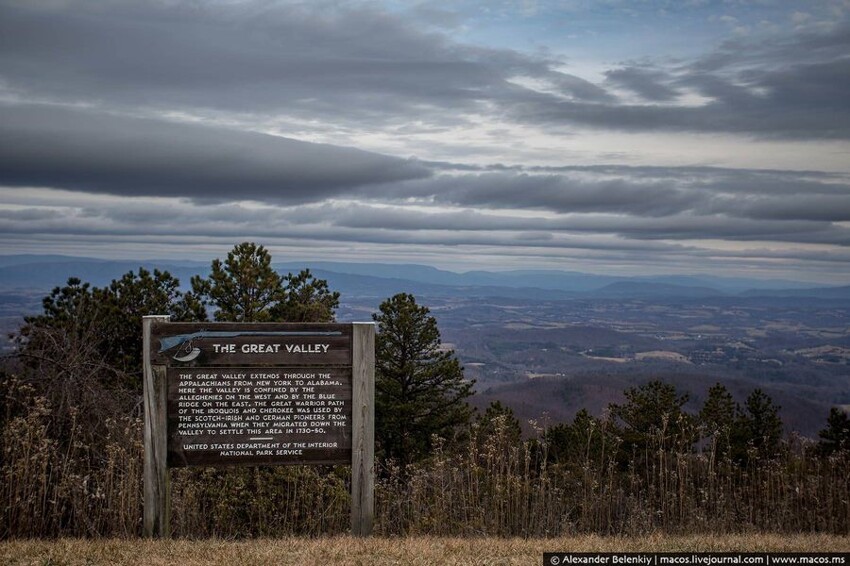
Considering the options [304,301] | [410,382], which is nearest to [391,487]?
[304,301]

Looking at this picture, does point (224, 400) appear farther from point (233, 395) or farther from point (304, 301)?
point (304, 301)

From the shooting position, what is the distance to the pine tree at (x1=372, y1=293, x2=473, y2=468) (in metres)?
27.9

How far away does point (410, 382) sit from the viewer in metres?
29.3

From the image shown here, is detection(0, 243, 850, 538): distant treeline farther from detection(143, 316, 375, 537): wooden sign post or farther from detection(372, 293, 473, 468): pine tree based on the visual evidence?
detection(372, 293, 473, 468): pine tree

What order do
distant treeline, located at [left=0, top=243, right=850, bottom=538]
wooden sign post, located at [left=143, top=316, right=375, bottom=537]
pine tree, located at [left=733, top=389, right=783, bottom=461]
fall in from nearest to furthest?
wooden sign post, located at [left=143, top=316, right=375, bottom=537] < distant treeline, located at [left=0, top=243, right=850, bottom=538] < pine tree, located at [left=733, top=389, right=783, bottom=461]

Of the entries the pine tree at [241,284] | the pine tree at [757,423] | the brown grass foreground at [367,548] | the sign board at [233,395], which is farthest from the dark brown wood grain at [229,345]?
the pine tree at [757,423]

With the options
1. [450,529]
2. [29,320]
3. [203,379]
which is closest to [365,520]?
[450,529]

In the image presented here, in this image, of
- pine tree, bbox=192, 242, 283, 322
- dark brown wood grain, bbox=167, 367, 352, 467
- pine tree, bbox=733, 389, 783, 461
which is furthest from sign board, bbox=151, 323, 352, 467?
pine tree, bbox=733, 389, 783, 461

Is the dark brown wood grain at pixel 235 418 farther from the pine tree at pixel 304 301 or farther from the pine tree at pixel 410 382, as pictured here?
the pine tree at pixel 410 382

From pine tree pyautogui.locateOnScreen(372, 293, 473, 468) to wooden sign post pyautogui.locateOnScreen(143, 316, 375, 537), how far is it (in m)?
19.8

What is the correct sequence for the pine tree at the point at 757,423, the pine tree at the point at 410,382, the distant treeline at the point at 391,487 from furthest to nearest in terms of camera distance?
the pine tree at the point at 757,423 < the pine tree at the point at 410,382 < the distant treeline at the point at 391,487

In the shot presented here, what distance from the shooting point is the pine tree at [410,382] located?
27.9m

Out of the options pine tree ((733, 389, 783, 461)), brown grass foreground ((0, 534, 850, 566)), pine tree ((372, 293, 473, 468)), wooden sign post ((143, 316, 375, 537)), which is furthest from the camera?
pine tree ((733, 389, 783, 461))

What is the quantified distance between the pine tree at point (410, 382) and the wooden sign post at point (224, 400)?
780 inches
